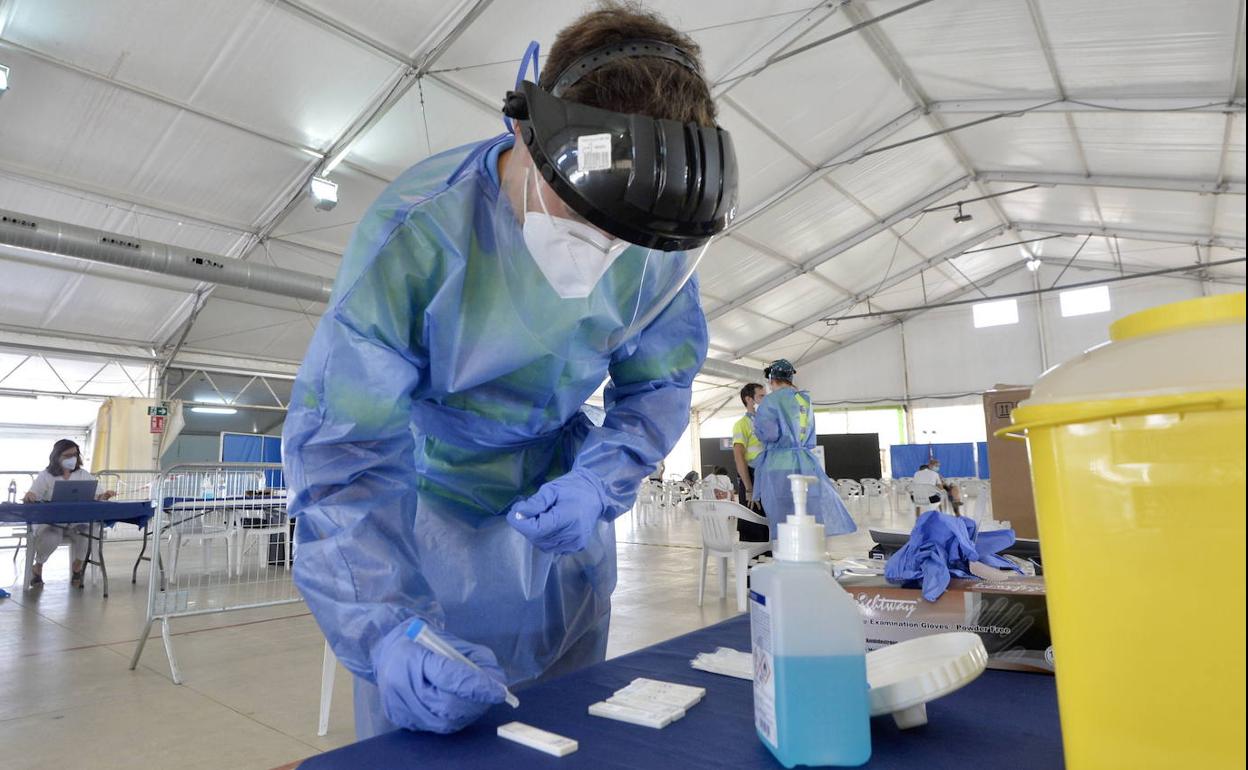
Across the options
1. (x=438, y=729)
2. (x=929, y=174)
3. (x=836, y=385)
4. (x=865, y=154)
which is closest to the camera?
(x=438, y=729)

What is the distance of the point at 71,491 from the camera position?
476 cm

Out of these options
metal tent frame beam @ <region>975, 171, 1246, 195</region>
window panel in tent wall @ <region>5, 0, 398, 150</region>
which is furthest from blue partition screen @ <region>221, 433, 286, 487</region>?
metal tent frame beam @ <region>975, 171, 1246, 195</region>

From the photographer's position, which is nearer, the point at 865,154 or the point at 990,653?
the point at 990,653

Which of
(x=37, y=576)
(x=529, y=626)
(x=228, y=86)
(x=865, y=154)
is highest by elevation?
(x=865, y=154)

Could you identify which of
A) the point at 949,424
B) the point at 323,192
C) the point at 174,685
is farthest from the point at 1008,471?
the point at 949,424

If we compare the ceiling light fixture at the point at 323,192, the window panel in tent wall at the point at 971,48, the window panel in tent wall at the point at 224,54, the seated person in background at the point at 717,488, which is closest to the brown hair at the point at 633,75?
the window panel in tent wall at the point at 224,54

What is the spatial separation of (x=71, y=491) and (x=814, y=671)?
586 centimetres

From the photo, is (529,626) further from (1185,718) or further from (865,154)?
(865,154)

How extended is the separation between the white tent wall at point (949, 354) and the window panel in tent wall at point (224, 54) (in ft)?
46.6

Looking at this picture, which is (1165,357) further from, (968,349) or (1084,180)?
(968,349)

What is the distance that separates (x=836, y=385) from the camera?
61.1ft

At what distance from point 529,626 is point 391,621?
0.29 m

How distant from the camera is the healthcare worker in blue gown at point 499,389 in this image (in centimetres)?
66

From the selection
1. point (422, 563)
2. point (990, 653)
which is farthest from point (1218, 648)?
point (422, 563)
